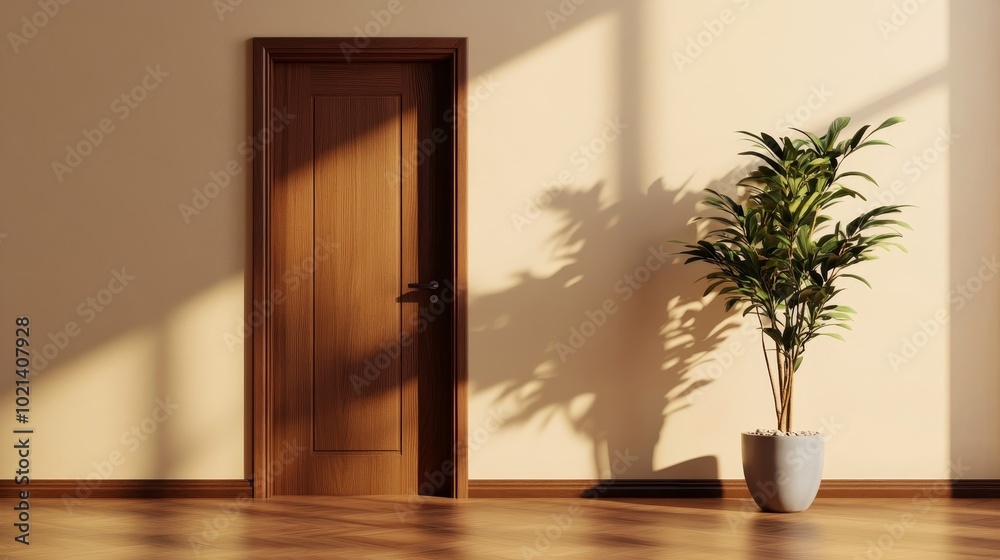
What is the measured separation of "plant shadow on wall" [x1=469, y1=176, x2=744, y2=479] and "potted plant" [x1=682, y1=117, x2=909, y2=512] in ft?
0.95

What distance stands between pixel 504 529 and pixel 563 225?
1444 mm

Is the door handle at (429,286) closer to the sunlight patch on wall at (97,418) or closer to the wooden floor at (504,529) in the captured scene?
the wooden floor at (504,529)

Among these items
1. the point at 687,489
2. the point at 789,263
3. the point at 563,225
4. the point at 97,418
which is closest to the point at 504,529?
the point at 687,489

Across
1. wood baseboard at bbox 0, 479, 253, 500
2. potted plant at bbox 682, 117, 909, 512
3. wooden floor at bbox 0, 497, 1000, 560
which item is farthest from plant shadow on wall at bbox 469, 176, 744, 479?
wood baseboard at bbox 0, 479, 253, 500

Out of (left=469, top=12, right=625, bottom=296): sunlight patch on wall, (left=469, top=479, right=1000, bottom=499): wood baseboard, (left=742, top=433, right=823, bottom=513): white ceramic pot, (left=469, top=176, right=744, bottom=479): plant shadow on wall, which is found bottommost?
(left=469, top=479, right=1000, bottom=499): wood baseboard

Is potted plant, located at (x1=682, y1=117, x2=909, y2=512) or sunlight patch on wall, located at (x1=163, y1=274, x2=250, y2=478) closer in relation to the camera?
potted plant, located at (x1=682, y1=117, x2=909, y2=512)

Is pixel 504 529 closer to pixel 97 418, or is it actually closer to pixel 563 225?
pixel 563 225

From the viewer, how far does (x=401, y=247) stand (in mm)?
4309

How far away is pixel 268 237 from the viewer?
425 centimetres

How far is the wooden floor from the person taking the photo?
310 centimetres

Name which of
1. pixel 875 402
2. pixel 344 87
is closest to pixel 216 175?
pixel 344 87

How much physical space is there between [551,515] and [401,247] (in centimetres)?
142

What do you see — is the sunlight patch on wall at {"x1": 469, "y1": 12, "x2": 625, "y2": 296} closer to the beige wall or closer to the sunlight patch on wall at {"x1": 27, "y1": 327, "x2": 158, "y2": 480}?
the beige wall

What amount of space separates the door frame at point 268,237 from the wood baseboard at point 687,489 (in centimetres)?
19
